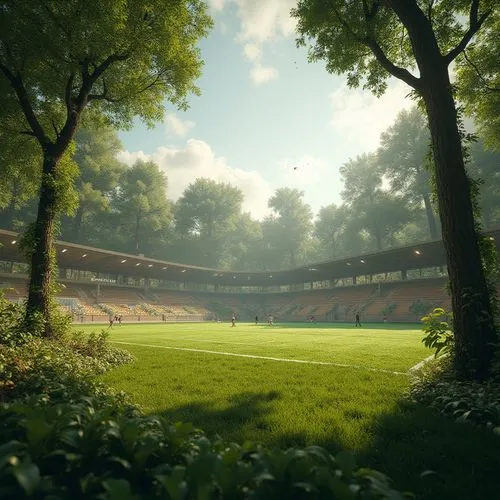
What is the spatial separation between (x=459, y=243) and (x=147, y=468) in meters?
6.84

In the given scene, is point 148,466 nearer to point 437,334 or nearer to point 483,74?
point 437,334

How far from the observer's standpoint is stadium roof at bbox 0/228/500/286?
36094 mm

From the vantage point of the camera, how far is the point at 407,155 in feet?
186

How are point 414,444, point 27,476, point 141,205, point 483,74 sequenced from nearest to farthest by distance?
point 27,476
point 414,444
point 483,74
point 141,205

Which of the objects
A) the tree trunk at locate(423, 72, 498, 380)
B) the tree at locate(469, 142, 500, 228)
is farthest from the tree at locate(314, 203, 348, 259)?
the tree trunk at locate(423, 72, 498, 380)

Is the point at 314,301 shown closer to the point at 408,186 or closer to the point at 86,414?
the point at 408,186

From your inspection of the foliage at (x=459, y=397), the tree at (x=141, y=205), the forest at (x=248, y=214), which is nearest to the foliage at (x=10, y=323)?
the foliage at (x=459, y=397)

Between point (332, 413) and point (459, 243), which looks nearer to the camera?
point (332, 413)

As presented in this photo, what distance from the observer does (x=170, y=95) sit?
45.4 feet

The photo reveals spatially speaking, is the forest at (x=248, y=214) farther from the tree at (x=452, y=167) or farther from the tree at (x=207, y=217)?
the tree at (x=452, y=167)

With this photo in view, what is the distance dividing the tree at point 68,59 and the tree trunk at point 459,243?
28.7ft

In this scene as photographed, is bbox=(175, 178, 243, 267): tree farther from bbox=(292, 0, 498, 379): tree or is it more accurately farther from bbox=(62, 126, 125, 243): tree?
bbox=(292, 0, 498, 379): tree

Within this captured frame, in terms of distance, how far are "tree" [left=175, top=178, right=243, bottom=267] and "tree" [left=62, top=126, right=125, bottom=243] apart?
696 inches

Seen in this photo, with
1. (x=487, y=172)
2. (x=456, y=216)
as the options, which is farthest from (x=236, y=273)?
(x=456, y=216)
